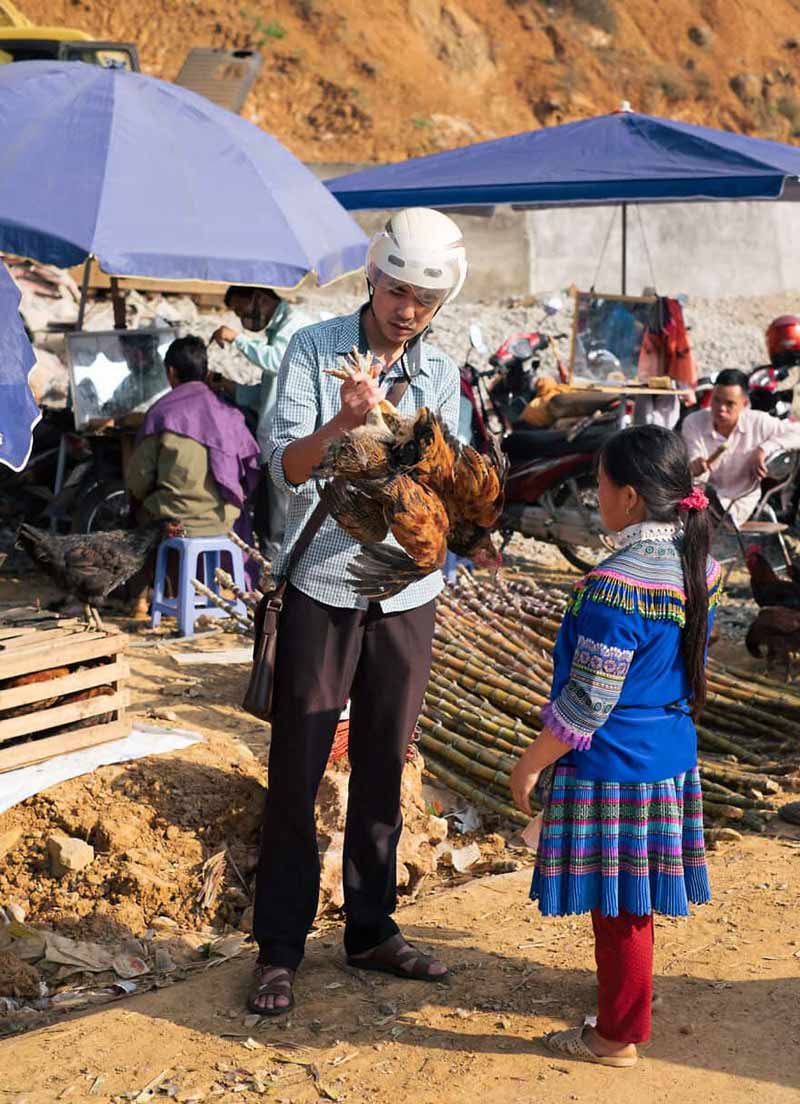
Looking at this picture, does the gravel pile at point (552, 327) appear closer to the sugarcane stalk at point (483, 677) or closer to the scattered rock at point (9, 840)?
the sugarcane stalk at point (483, 677)

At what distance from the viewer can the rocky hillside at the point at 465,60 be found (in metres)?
23.7

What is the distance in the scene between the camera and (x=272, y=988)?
318 cm

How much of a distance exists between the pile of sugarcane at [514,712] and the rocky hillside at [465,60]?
18.7 m

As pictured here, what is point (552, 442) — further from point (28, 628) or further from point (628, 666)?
point (628, 666)

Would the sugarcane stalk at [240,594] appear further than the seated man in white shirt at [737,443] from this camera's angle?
No

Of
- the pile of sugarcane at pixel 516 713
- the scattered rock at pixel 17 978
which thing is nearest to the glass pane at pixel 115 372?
the pile of sugarcane at pixel 516 713

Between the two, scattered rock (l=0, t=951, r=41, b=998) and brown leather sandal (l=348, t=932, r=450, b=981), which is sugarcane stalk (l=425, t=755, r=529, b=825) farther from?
scattered rock (l=0, t=951, r=41, b=998)

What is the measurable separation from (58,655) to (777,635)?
11.3 feet

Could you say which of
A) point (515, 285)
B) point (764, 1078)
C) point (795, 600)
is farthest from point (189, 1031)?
point (515, 285)

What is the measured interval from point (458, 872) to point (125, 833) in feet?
3.92

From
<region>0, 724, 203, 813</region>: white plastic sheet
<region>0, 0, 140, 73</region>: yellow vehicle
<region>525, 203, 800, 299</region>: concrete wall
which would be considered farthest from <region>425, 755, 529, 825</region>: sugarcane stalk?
<region>525, 203, 800, 299</region>: concrete wall

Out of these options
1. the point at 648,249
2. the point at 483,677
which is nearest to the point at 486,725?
the point at 483,677

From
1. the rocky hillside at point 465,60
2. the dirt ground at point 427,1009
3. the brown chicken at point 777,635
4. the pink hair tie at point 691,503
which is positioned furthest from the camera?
the rocky hillside at point 465,60

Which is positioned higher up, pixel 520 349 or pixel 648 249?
pixel 648 249
